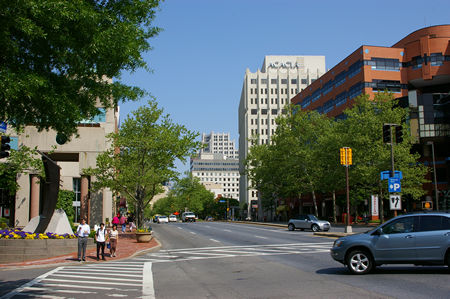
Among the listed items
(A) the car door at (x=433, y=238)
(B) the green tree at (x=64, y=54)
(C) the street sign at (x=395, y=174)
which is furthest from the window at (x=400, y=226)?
(C) the street sign at (x=395, y=174)

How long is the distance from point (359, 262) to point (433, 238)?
2.01 m

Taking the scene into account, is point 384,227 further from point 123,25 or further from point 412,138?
point 412,138

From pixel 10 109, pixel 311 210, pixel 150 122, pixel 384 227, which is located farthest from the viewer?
pixel 311 210

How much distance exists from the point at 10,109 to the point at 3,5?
8.02 ft

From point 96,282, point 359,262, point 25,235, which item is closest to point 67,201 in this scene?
point 25,235

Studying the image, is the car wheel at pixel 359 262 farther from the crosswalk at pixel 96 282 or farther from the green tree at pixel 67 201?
the green tree at pixel 67 201

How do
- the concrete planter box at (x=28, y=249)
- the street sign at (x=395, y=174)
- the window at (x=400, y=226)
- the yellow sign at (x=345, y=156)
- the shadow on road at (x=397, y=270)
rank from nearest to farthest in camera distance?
1. the window at (x=400, y=226)
2. the shadow on road at (x=397, y=270)
3. the concrete planter box at (x=28, y=249)
4. the street sign at (x=395, y=174)
5. the yellow sign at (x=345, y=156)

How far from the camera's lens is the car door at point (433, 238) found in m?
11.2

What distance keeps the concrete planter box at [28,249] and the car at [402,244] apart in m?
13.8

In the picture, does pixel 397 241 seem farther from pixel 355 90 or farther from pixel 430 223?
pixel 355 90

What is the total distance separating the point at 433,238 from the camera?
11344mm

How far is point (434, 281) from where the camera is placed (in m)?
10.6

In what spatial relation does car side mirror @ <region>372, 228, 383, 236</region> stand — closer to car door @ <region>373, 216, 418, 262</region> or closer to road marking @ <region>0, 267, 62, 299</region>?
car door @ <region>373, 216, 418, 262</region>

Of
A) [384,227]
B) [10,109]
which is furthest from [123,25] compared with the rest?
[384,227]
